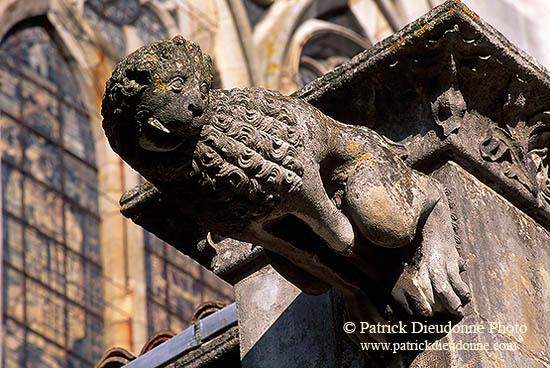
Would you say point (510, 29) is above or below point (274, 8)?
below

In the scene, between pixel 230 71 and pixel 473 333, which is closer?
pixel 473 333

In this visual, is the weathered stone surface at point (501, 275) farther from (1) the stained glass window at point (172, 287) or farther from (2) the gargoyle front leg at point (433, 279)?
(1) the stained glass window at point (172, 287)

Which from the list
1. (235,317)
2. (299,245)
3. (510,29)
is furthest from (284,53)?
(299,245)

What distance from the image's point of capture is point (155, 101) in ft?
12.1

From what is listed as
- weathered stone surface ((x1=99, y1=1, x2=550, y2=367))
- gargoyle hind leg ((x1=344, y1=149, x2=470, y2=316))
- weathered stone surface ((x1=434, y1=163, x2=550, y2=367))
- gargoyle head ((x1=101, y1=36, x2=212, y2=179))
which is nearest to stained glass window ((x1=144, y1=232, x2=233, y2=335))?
weathered stone surface ((x1=99, y1=1, x2=550, y2=367))

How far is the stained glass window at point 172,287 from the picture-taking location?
14.6 m

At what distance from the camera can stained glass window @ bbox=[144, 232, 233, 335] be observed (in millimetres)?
14575

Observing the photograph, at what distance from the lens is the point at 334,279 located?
4.20 m

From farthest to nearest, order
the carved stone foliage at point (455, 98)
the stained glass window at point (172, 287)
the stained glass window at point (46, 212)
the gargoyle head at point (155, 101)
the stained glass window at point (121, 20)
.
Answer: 1. the stained glass window at point (121, 20)
2. the stained glass window at point (172, 287)
3. the stained glass window at point (46, 212)
4. the carved stone foliage at point (455, 98)
5. the gargoyle head at point (155, 101)

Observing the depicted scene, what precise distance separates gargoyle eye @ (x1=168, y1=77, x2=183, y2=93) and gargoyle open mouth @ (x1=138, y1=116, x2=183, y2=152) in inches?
3.2

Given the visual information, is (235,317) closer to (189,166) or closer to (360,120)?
(360,120)

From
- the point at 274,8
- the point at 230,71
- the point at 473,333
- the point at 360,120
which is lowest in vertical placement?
the point at 473,333

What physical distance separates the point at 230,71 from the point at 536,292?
12984mm

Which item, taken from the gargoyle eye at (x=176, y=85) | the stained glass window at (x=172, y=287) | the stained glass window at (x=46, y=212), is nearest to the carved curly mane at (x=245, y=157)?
the gargoyle eye at (x=176, y=85)
